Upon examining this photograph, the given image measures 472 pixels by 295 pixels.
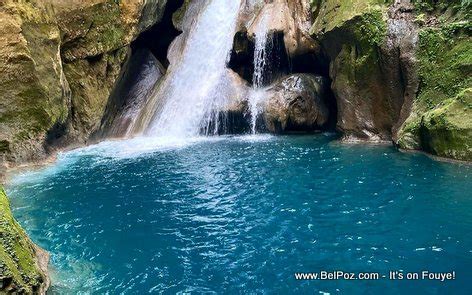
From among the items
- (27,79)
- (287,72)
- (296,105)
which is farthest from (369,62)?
(27,79)

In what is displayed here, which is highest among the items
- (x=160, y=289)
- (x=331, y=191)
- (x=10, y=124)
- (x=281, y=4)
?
(x=281, y=4)

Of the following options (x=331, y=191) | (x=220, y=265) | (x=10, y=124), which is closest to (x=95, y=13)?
(x=10, y=124)

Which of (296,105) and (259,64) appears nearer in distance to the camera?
(296,105)

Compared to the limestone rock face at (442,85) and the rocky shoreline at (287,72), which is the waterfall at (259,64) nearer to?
the rocky shoreline at (287,72)

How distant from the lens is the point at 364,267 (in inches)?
389

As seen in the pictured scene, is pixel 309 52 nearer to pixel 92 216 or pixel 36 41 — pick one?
pixel 36 41

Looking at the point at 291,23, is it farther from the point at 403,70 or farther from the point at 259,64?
the point at 403,70

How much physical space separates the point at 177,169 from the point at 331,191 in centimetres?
771

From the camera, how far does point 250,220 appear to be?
13.1m

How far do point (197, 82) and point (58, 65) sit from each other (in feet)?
35.2

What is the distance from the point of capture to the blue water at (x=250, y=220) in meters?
9.84

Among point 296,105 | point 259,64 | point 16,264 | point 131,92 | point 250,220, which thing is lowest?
point 250,220

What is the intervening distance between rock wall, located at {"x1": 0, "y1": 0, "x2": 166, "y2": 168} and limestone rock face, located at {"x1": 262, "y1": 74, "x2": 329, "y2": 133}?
34.8 ft

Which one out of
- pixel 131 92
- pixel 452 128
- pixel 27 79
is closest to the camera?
pixel 452 128
